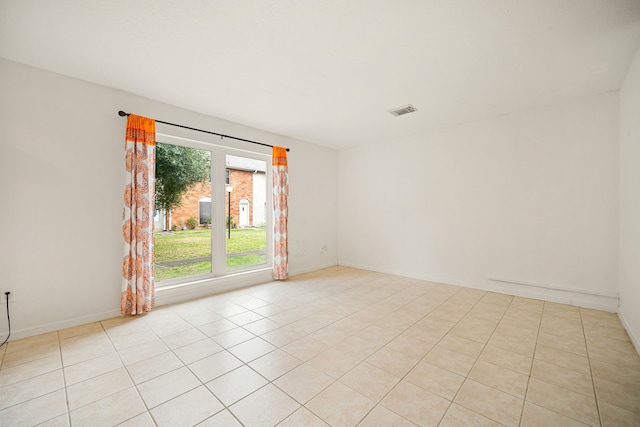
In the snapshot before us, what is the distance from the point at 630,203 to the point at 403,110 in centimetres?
259

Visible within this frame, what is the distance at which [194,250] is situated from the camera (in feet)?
12.7

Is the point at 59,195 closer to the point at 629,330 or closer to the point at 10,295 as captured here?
the point at 10,295

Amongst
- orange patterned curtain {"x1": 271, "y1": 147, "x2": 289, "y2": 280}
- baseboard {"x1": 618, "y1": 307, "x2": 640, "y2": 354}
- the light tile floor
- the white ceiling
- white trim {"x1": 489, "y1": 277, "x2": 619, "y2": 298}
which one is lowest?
the light tile floor

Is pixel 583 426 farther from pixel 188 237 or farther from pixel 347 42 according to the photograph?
pixel 188 237

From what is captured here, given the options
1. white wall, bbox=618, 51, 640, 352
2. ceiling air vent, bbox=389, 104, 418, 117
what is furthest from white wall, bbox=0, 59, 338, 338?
white wall, bbox=618, 51, 640, 352

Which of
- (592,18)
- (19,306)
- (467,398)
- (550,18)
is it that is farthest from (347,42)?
(19,306)

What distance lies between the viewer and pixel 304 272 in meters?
5.17

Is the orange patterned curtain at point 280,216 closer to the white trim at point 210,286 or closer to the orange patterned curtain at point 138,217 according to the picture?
the white trim at point 210,286

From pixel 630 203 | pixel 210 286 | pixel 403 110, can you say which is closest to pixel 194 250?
pixel 210 286

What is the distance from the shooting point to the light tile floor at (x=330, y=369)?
5.08 feet

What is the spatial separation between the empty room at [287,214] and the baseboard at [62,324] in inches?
0.6

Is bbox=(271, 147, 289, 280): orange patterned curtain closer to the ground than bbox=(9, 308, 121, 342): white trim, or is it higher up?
higher up

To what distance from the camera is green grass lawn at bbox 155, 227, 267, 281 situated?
3566 mm

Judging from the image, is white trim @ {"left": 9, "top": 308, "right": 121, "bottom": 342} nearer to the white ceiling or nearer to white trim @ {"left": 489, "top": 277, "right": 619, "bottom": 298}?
the white ceiling
